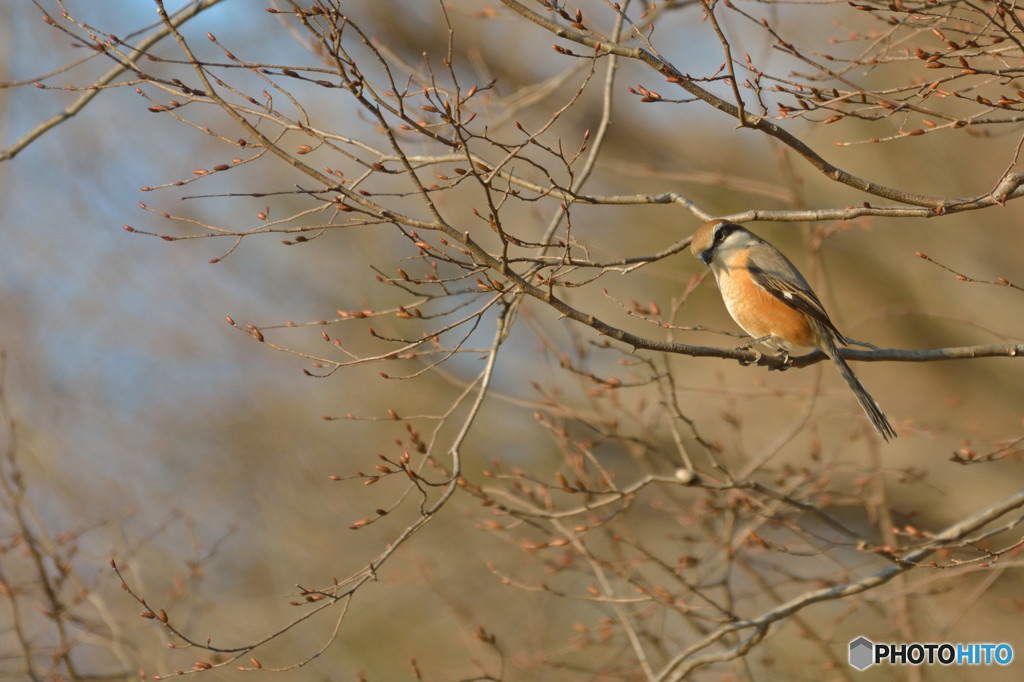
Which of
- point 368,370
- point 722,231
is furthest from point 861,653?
point 368,370

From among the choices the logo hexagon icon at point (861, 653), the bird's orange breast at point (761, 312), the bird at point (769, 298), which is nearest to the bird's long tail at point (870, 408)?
the bird at point (769, 298)

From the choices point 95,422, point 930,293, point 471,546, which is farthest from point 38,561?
point 930,293

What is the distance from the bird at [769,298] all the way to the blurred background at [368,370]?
2.10 meters

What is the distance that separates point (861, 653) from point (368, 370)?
656 centimetres

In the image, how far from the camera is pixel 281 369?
34.1 ft

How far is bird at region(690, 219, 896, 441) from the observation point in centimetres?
406

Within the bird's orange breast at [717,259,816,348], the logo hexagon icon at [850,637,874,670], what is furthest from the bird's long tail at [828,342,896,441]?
the logo hexagon icon at [850,637,874,670]

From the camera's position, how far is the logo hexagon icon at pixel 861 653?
5.07 meters

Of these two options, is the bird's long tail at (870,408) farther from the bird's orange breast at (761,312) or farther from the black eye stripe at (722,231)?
the black eye stripe at (722,231)

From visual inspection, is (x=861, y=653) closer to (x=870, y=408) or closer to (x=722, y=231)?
(x=870, y=408)

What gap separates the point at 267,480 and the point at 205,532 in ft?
3.31

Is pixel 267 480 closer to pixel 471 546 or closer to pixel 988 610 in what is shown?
pixel 471 546

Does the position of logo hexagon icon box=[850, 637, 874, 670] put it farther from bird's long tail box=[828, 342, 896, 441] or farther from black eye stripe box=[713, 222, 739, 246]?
black eye stripe box=[713, 222, 739, 246]

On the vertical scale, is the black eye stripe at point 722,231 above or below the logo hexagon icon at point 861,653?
above
